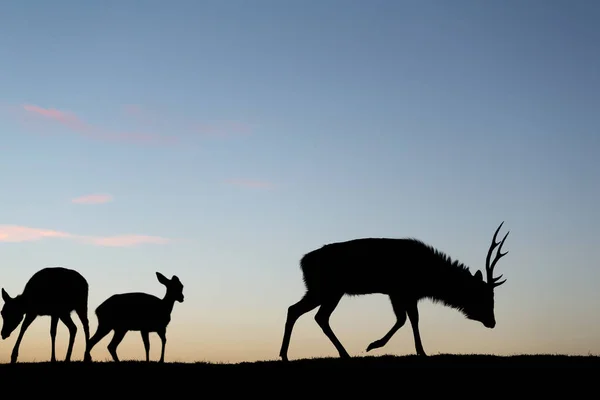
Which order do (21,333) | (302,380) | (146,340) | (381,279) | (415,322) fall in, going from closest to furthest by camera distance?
(302,380), (415,322), (381,279), (21,333), (146,340)

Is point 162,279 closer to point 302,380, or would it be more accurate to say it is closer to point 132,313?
point 132,313

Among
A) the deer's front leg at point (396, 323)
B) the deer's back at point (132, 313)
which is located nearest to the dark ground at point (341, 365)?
the deer's front leg at point (396, 323)

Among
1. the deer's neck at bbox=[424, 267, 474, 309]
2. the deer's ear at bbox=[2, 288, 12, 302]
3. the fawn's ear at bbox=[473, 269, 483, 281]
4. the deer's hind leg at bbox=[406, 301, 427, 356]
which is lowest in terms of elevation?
the deer's hind leg at bbox=[406, 301, 427, 356]

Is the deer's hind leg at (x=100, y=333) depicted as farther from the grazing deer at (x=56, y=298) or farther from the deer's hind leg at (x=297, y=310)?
the deer's hind leg at (x=297, y=310)

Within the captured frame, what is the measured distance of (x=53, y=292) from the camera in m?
21.6

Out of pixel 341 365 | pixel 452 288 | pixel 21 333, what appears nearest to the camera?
pixel 341 365

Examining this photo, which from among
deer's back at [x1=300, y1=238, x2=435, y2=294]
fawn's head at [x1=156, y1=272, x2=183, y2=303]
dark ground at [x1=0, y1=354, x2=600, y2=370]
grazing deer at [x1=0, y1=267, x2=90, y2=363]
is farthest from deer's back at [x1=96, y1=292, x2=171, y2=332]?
deer's back at [x1=300, y1=238, x2=435, y2=294]

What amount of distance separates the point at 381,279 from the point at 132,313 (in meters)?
6.92

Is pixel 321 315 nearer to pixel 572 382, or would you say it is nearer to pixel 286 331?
pixel 286 331

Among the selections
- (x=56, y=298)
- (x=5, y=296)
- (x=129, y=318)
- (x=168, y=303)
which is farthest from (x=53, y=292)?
(x=168, y=303)

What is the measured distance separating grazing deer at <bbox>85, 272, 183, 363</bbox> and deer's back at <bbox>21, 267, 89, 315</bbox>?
2.52 feet

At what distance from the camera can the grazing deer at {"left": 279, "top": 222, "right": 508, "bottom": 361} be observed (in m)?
18.6

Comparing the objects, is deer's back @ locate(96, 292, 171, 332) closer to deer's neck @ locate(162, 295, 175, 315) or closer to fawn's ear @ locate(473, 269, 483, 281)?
deer's neck @ locate(162, 295, 175, 315)

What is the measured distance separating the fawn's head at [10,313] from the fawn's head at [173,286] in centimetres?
390
